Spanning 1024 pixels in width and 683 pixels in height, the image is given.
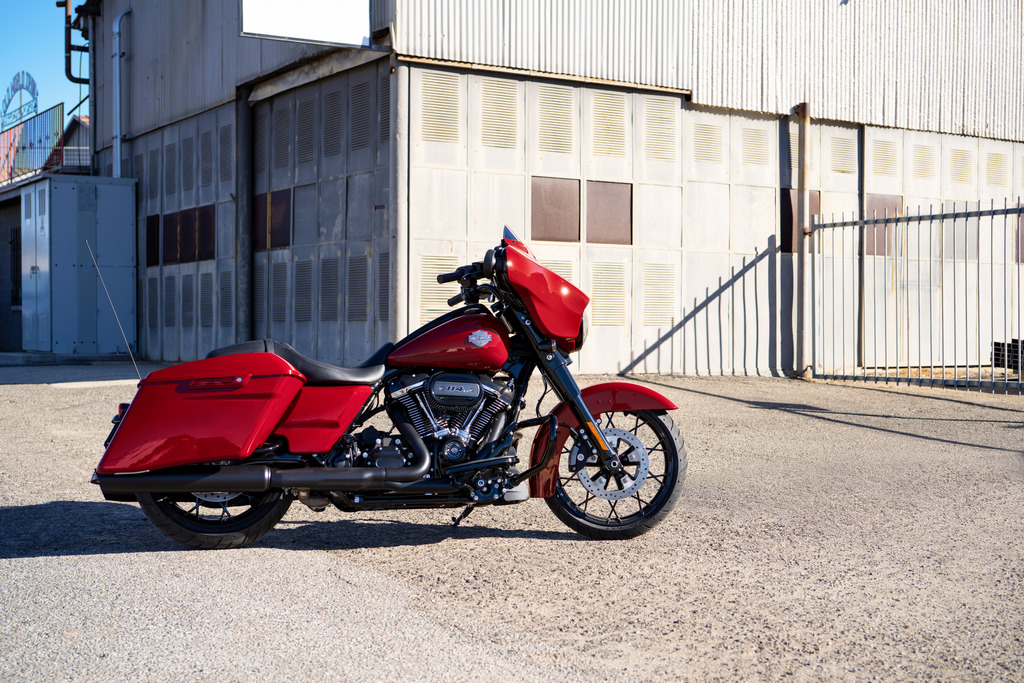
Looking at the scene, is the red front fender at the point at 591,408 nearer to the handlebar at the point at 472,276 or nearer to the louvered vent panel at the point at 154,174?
the handlebar at the point at 472,276

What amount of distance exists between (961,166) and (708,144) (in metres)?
5.62

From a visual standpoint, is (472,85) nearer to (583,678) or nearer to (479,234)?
(479,234)

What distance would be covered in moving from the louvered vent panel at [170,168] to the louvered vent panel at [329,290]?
588cm

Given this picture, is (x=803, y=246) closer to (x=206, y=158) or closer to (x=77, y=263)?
(x=206, y=158)

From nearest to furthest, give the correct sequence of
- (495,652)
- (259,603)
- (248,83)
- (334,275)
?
(495,652) < (259,603) < (334,275) < (248,83)

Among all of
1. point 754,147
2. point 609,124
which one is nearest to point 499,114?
point 609,124

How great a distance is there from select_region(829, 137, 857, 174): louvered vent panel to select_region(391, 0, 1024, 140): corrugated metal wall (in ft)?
1.19

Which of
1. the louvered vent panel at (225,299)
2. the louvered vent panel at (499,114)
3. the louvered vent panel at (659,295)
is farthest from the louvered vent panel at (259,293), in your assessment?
the louvered vent panel at (659,295)

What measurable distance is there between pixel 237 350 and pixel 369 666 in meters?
1.90

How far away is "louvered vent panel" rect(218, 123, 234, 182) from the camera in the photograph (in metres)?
17.4

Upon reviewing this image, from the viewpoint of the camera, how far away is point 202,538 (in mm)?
4441

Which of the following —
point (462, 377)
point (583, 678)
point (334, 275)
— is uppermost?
point (334, 275)

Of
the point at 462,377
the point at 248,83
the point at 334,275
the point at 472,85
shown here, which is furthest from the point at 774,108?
the point at 462,377

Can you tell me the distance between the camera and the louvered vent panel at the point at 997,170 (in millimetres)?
18297
